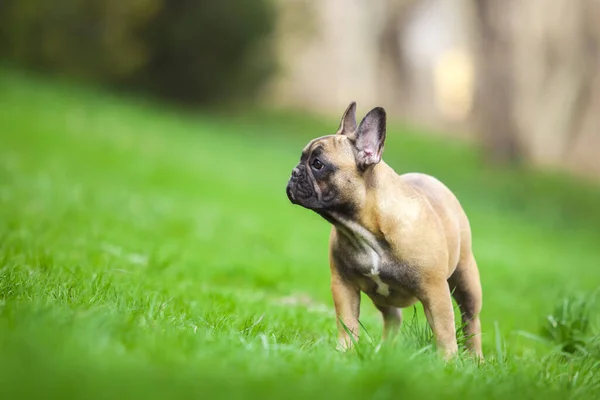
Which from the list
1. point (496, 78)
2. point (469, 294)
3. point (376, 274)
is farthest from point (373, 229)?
point (496, 78)

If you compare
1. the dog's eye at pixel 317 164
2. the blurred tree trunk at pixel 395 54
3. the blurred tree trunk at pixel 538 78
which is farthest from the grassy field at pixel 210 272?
the blurred tree trunk at pixel 395 54

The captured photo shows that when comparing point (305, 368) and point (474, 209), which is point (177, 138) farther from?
point (305, 368)

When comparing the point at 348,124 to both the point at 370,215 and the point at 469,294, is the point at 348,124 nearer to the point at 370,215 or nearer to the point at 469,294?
the point at 370,215

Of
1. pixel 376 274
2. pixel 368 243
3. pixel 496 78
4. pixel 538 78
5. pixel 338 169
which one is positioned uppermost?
pixel 538 78

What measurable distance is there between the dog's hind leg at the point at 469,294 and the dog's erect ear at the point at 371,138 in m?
1.04

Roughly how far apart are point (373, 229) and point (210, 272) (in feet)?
12.2

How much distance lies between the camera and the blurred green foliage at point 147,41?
68.8 ft

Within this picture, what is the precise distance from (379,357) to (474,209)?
14.9 m

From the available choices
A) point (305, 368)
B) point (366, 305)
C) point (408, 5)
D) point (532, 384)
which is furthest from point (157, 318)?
point (408, 5)

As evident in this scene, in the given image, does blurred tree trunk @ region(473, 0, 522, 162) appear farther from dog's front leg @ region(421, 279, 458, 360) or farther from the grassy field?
dog's front leg @ region(421, 279, 458, 360)

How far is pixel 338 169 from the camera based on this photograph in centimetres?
412

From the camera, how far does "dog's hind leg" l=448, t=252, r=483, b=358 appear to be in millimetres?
4688

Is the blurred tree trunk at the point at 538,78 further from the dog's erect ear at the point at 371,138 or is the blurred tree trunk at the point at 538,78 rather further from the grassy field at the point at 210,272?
the dog's erect ear at the point at 371,138

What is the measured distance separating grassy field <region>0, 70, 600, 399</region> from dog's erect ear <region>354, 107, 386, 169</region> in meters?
1.02
